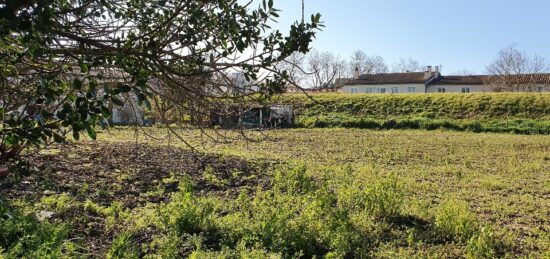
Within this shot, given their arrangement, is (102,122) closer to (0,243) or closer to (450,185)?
(0,243)

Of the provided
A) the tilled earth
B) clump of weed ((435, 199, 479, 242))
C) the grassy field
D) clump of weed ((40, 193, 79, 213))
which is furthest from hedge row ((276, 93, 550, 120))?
clump of weed ((40, 193, 79, 213))

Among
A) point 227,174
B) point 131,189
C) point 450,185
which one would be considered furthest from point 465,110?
point 131,189

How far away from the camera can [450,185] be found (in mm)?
6613

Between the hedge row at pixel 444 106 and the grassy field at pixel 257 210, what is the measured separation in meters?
14.7

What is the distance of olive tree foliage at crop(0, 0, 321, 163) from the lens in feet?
5.06

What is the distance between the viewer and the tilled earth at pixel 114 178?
4.11m

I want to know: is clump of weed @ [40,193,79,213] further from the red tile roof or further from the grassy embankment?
the red tile roof

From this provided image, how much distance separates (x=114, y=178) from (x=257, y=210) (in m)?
2.45

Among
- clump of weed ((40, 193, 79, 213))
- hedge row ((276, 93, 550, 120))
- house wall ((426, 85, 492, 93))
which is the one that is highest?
house wall ((426, 85, 492, 93))

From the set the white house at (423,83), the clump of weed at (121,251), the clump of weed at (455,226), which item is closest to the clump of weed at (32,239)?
the clump of weed at (121,251)

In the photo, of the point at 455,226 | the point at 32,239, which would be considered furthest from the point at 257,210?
the point at 32,239

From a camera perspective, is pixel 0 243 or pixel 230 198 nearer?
pixel 0 243

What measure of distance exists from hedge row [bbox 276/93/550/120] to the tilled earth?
14105 millimetres

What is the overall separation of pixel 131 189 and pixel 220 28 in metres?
3.51
